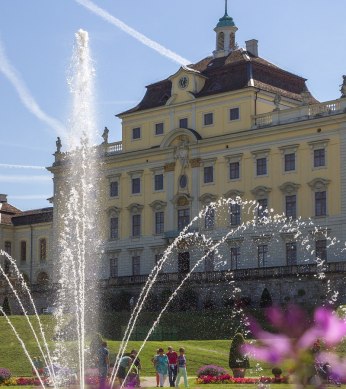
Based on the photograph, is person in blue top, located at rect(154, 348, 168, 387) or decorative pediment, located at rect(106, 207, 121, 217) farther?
decorative pediment, located at rect(106, 207, 121, 217)

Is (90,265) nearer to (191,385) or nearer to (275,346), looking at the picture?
(191,385)

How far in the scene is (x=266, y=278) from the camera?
4950cm

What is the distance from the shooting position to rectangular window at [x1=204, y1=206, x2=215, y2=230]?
181 feet

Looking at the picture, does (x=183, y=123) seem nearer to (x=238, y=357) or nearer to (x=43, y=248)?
(x=43, y=248)

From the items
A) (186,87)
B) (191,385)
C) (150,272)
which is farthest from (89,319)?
(191,385)

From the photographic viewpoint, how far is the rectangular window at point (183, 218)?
5697cm

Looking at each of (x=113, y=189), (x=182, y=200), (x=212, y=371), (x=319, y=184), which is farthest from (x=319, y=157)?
(x=212, y=371)

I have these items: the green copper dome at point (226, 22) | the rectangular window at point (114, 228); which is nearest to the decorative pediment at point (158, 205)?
the rectangular window at point (114, 228)

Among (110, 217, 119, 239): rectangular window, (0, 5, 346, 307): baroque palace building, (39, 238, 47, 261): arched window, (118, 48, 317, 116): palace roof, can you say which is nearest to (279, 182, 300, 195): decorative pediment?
(0, 5, 346, 307): baroque palace building

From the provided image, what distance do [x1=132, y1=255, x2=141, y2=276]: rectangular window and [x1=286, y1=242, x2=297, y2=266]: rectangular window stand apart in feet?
38.0

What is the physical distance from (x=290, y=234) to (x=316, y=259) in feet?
9.72

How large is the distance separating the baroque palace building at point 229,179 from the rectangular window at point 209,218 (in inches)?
2.7

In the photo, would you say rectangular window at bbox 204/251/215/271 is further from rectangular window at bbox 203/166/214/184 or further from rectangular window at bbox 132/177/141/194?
rectangular window at bbox 132/177/141/194

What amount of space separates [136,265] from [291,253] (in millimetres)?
12213
